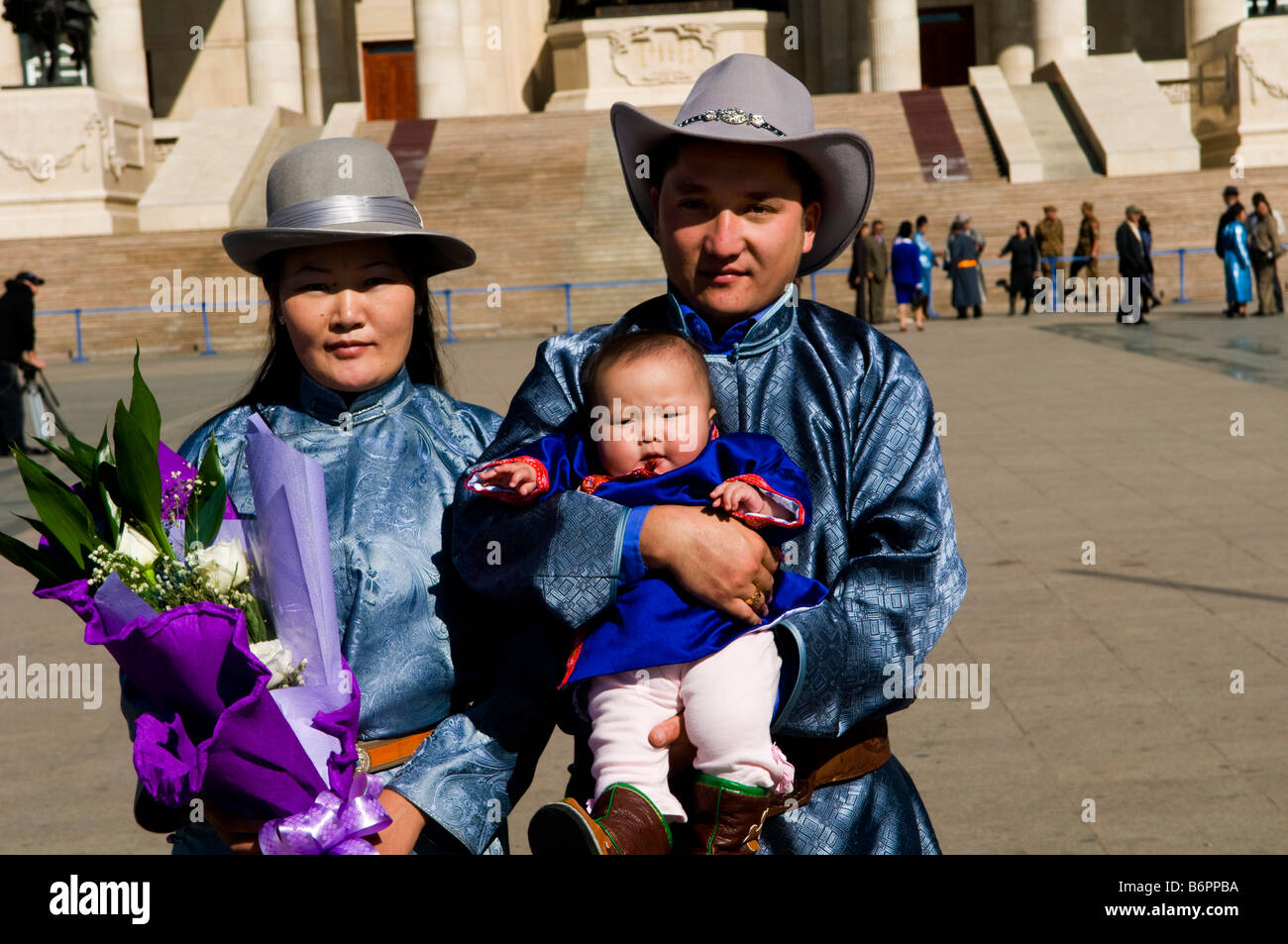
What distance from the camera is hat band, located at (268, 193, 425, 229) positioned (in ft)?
7.73

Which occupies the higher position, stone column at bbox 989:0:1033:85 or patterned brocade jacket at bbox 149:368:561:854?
stone column at bbox 989:0:1033:85

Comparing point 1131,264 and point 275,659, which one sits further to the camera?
point 1131,264

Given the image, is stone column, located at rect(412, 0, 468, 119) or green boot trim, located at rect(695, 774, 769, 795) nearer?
green boot trim, located at rect(695, 774, 769, 795)

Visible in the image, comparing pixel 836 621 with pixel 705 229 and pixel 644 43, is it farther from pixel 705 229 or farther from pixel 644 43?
pixel 644 43

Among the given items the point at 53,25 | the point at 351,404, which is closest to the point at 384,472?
the point at 351,404

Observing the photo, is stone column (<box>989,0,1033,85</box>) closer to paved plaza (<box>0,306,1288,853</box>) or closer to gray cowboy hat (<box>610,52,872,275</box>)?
paved plaza (<box>0,306,1288,853</box>)

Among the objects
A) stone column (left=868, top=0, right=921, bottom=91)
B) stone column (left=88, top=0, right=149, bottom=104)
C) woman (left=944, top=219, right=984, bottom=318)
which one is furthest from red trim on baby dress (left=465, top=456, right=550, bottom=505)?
stone column (left=868, top=0, right=921, bottom=91)

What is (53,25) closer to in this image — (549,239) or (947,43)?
(549,239)

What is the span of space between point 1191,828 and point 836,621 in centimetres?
262

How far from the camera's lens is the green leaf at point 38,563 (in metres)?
1.97

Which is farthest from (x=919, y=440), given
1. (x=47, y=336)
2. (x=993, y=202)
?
(x=993, y=202)

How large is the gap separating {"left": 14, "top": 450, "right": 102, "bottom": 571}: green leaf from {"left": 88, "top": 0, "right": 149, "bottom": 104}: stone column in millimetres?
32673

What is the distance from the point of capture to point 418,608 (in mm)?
2391

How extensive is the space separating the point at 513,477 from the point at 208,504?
1.38 ft
